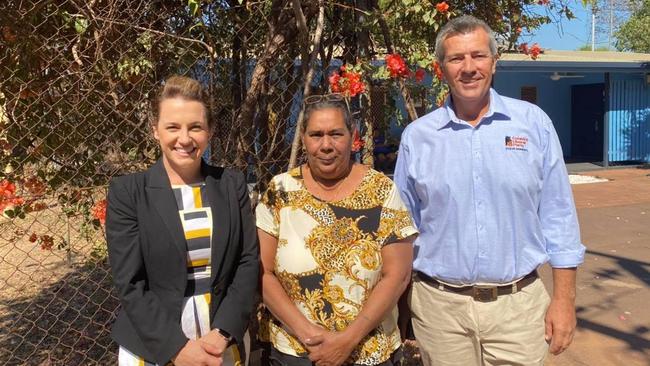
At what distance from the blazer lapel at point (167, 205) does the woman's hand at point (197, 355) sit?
317 mm

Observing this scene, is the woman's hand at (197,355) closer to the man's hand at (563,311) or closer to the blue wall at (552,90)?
the man's hand at (563,311)

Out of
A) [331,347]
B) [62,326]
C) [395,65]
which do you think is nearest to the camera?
[331,347]

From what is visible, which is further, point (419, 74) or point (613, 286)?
point (613, 286)

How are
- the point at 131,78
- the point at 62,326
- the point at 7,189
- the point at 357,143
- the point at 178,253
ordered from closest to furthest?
the point at 178,253, the point at 7,189, the point at 131,78, the point at 357,143, the point at 62,326

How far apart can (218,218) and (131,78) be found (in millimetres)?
1486

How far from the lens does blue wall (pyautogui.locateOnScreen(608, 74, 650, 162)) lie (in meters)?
17.5

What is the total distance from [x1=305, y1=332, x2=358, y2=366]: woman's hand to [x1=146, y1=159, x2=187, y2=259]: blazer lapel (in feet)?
2.01

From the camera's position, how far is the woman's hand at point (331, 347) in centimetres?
218

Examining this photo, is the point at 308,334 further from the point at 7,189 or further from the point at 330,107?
the point at 7,189

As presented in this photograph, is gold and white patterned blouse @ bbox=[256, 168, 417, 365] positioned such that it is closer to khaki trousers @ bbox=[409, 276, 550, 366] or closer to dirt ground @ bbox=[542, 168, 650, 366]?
khaki trousers @ bbox=[409, 276, 550, 366]

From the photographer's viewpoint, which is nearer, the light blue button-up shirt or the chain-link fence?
the light blue button-up shirt

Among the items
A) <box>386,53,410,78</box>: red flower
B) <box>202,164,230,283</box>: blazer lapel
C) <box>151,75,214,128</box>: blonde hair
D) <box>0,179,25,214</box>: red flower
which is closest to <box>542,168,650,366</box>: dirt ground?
<box>386,53,410,78</box>: red flower

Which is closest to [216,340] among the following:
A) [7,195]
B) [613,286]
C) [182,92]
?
[182,92]

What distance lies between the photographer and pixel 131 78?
3.18 metres
